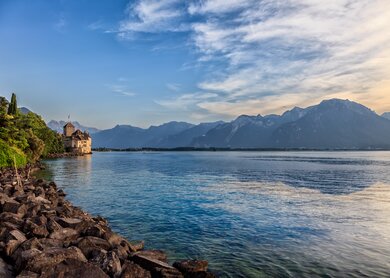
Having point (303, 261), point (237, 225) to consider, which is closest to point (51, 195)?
point (237, 225)

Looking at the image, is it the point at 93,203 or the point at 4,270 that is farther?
the point at 93,203

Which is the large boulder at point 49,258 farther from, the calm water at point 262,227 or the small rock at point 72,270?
the calm water at point 262,227

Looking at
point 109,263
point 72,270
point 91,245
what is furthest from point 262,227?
point 72,270

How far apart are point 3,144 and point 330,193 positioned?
61.6m

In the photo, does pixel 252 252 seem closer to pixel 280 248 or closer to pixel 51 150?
pixel 280 248

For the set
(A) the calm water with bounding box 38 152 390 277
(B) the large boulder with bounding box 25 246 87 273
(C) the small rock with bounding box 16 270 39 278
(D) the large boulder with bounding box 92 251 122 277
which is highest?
(B) the large boulder with bounding box 25 246 87 273

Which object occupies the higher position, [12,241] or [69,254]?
[12,241]

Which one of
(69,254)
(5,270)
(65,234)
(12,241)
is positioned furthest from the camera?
(65,234)

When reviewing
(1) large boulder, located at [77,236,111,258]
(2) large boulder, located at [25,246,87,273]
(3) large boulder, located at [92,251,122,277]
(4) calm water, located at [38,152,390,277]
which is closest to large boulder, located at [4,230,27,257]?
(2) large boulder, located at [25,246,87,273]

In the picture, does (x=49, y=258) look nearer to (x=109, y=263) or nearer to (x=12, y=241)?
(x=109, y=263)

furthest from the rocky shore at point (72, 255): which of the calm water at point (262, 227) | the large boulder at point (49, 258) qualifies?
the calm water at point (262, 227)

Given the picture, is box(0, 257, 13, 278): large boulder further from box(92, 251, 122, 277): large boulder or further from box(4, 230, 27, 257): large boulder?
box(92, 251, 122, 277): large boulder

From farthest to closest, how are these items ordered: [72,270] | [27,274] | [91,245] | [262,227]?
1. [262,227]
2. [91,245]
3. [72,270]
4. [27,274]

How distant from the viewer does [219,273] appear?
16.9 m
